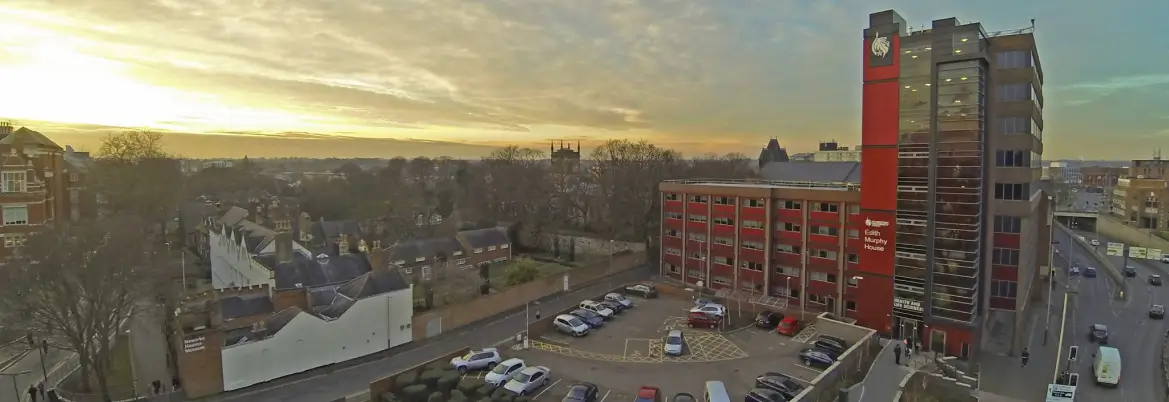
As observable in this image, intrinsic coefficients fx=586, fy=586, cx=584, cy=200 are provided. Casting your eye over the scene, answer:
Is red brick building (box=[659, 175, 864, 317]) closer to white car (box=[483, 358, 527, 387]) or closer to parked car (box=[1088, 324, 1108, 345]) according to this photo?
parked car (box=[1088, 324, 1108, 345])

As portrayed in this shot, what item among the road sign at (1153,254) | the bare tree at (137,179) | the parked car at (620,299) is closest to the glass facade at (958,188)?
the parked car at (620,299)

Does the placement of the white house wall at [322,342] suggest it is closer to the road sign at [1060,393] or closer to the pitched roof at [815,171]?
the road sign at [1060,393]

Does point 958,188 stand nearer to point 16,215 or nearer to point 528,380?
point 528,380

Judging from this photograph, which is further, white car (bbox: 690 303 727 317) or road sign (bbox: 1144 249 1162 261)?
road sign (bbox: 1144 249 1162 261)

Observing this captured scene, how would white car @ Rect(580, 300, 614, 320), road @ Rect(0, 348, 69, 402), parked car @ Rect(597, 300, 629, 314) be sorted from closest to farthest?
road @ Rect(0, 348, 69, 402), white car @ Rect(580, 300, 614, 320), parked car @ Rect(597, 300, 629, 314)

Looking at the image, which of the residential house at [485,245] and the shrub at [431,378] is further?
the residential house at [485,245]

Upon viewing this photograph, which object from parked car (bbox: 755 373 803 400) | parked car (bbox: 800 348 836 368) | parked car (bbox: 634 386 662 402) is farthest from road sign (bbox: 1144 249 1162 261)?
parked car (bbox: 634 386 662 402)

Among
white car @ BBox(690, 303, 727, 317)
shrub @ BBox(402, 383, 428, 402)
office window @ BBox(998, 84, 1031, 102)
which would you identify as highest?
office window @ BBox(998, 84, 1031, 102)
